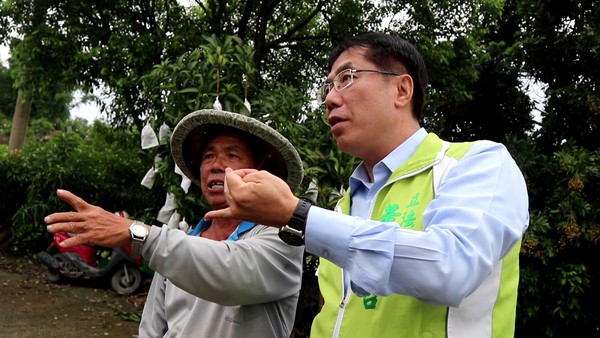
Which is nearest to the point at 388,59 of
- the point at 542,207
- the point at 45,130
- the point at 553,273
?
the point at 553,273

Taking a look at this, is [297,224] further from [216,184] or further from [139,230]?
[216,184]

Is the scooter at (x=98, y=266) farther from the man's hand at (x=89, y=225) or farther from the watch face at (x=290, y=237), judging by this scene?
the watch face at (x=290, y=237)

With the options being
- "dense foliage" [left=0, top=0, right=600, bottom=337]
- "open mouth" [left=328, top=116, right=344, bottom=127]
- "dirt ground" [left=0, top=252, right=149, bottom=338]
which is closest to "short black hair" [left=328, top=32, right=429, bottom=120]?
"open mouth" [left=328, top=116, right=344, bottom=127]

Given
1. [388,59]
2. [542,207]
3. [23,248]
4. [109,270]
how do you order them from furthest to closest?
[23,248]
[109,270]
[542,207]
[388,59]

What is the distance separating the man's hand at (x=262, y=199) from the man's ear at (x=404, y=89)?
1.82 ft

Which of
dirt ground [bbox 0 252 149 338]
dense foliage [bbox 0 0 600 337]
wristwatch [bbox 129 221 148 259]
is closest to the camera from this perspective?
wristwatch [bbox 129 221 148 259]

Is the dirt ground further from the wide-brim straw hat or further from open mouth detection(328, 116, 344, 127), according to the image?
open mouth detection(328, 116, 344, 127)

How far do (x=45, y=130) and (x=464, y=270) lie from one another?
24.7 metres

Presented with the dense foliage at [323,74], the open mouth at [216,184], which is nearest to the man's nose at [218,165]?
the open mouth at [216,184]

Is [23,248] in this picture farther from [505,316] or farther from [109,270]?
[505,316]

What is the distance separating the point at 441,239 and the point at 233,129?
4.52ft

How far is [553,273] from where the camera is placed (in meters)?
5.70

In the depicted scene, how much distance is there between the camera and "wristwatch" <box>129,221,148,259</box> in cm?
161

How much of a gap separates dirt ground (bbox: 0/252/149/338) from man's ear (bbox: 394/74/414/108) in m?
5.30
